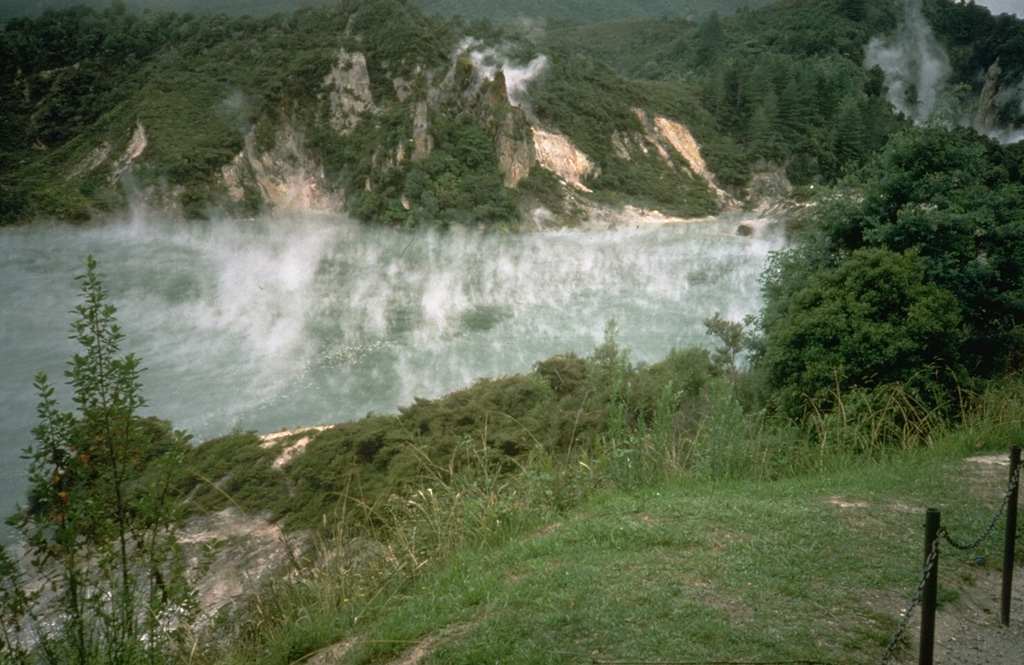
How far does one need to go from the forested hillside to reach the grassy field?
38.5 meters

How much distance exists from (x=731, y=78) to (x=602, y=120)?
13.8m

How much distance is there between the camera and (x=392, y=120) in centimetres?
5297

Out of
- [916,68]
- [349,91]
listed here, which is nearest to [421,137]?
[349,91]

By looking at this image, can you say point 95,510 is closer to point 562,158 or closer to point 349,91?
point 562,158

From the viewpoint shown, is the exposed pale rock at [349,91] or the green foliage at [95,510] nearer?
the green foliage at [95,510]

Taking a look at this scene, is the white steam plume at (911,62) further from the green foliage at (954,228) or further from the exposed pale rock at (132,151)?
the green foliage at (954,228)

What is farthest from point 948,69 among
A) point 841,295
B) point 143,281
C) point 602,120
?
point 841,295

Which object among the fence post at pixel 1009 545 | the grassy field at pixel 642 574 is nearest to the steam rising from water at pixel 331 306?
the grassy field at pixel 642 574

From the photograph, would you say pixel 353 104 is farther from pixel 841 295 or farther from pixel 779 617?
pixel 779 617

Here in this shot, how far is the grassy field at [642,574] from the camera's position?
4180 millimetres

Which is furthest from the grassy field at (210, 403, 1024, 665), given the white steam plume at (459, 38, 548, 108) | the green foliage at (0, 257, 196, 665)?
the white steam plume at (459, 38, 548, 108)

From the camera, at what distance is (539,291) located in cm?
3653

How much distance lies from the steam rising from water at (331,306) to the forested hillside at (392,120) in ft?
12.6

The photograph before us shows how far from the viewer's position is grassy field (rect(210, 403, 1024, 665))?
4.18 m
